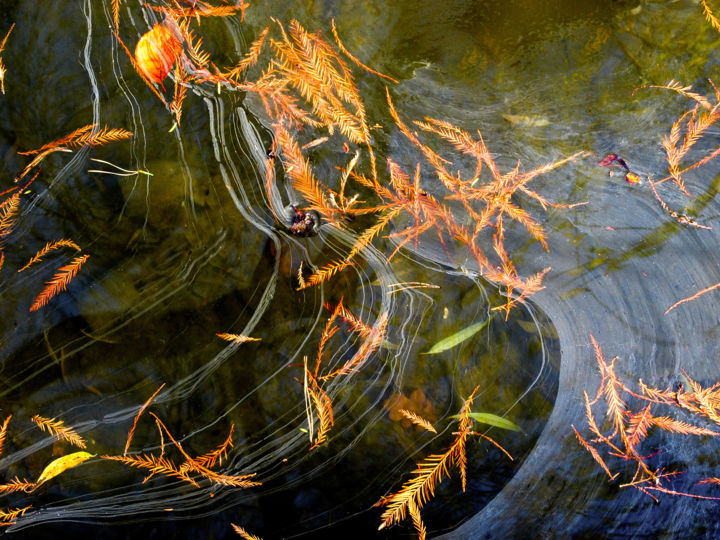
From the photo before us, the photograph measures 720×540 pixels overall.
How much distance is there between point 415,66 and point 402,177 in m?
0.44

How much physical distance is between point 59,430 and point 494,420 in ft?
5.65

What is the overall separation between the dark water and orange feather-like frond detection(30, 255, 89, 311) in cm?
3

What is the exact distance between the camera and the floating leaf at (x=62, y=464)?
168 cm

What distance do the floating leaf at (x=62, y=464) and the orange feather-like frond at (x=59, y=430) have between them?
40 millimetres

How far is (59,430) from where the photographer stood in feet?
5.51

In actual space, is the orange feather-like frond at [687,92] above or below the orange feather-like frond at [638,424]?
above

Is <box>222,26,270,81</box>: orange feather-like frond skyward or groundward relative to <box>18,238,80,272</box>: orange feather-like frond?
skyward

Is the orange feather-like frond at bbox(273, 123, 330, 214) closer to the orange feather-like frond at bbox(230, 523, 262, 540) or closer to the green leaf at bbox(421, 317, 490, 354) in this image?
the green leaf at bbox(421, 317, 490, 354)

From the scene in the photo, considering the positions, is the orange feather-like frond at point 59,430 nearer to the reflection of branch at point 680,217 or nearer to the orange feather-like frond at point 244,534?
the orange feather-like frond at point 244,534

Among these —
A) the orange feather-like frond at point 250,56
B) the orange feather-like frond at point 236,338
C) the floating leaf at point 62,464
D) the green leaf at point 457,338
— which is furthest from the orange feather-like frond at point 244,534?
the orange feather-like frond at point 250,56

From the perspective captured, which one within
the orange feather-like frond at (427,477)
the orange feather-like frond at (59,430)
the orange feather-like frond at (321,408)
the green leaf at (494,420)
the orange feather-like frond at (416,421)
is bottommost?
the orange feather-like frond at (427,477)

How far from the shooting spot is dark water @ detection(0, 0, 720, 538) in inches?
65.3

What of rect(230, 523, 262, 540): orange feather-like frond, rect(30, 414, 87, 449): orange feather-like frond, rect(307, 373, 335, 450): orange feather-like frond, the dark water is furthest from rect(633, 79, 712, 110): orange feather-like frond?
rect(30, 414, 87, 449): orange feather-like frond

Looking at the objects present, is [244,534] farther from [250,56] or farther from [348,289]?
[250,56]
